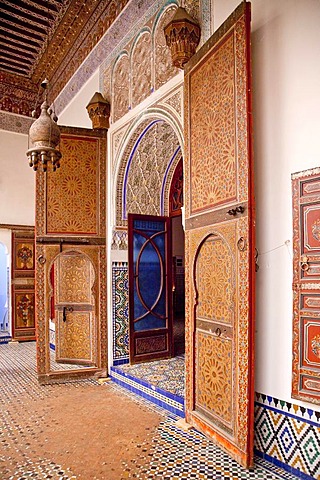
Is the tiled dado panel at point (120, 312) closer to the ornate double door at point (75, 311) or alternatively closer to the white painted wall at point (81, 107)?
the ornate double door at point (75, 311)

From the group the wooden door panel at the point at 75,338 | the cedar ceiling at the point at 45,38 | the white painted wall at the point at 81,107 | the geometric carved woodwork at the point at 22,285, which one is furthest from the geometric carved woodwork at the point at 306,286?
the geometric carved woodwork at the point at 22,285

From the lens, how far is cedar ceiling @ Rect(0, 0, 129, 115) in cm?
440

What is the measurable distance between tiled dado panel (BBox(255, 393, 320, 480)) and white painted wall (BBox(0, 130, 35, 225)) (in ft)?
17.2

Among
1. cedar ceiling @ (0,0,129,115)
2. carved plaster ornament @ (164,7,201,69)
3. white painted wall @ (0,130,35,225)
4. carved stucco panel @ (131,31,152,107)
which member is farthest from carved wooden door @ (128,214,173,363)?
Answer: white painted wall @ (0,130,35,225)

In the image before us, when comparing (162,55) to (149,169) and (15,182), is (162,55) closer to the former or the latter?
(149,169)

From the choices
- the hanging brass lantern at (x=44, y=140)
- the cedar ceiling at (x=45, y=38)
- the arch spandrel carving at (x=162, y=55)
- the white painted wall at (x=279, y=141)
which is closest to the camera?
the white painted wall at (x=279, y=141)

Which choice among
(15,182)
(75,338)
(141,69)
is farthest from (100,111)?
(15,182)

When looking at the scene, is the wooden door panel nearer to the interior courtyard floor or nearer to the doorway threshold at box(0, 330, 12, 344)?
the interior courtyard floor

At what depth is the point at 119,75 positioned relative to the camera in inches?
165

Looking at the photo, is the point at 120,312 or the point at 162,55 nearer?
the point at 162,55

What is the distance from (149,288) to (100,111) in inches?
81.9

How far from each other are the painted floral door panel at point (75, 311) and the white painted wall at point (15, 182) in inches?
86.9

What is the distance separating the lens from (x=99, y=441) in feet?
8.43

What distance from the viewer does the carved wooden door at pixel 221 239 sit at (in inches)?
86.9
